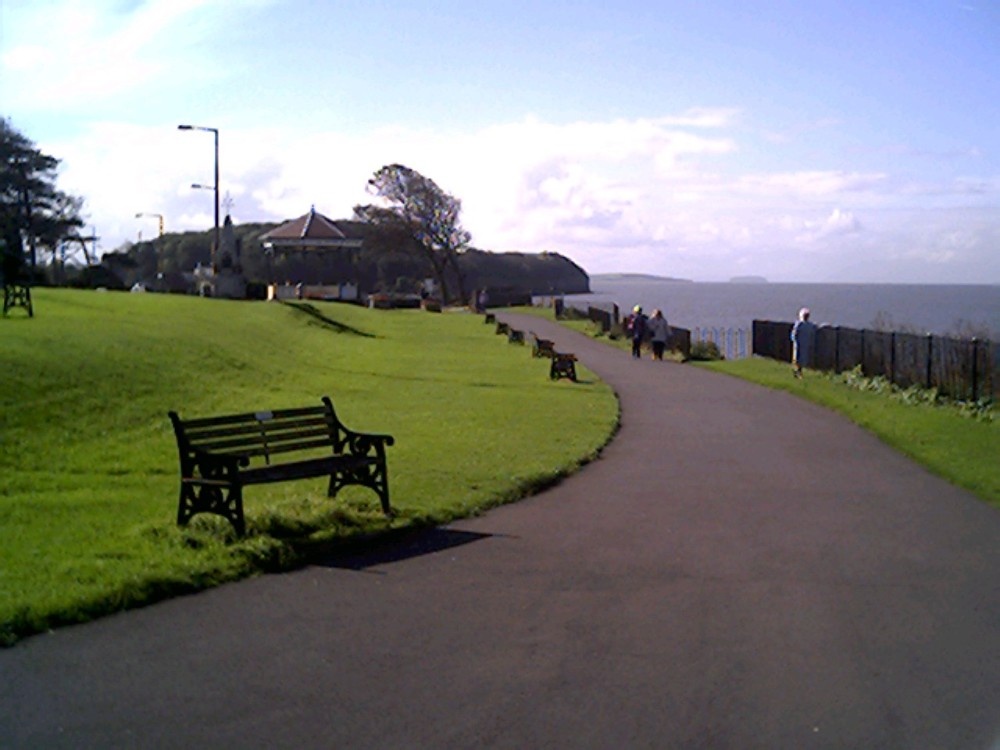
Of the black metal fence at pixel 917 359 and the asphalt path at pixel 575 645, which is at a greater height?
the black metal fence at pixel 917 359

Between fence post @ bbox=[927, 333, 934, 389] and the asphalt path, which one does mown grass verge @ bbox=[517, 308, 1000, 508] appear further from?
the asphalt path

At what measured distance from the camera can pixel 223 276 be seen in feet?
201

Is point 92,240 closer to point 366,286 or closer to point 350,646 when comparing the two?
point 366,286

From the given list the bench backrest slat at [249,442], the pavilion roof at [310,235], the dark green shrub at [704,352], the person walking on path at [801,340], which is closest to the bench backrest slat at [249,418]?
the bench backrest slat at [249,442]

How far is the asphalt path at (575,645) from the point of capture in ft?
19.6

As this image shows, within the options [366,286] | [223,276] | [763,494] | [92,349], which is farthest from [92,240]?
[763,494]

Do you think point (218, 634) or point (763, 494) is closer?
point (218, 634)

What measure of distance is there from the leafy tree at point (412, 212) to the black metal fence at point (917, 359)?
70427 millimetres

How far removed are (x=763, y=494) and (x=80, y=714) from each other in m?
8.90

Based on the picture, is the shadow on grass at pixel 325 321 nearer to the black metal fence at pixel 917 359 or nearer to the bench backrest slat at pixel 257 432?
the black metal fence at pixel 917 359

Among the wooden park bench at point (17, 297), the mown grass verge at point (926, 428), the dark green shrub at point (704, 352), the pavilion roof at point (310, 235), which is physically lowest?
the mown grass verge at point (926, 428)

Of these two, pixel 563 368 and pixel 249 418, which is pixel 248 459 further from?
pixel 563 368

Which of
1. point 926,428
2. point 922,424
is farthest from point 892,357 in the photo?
point 926,428

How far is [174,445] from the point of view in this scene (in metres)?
14.9
